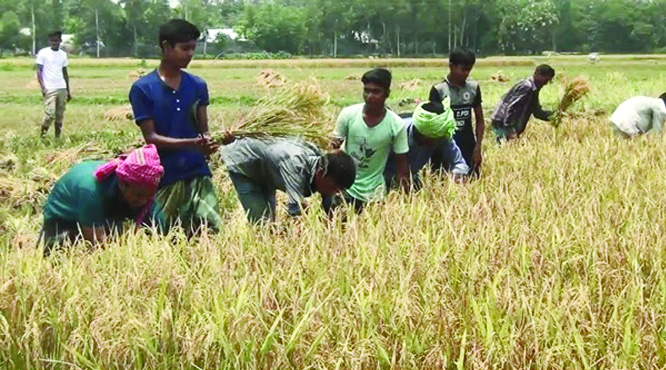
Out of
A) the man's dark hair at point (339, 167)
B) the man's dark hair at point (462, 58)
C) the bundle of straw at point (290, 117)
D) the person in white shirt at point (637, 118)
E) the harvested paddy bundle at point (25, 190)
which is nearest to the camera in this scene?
the man's dark hair at point (339, 167)

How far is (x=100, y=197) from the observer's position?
3727 millimetres

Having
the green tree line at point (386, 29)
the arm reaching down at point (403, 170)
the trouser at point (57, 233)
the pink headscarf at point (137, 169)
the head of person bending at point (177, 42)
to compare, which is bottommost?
the trouser at point (57, 233)

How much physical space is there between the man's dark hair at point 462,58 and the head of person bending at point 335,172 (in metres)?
2.21

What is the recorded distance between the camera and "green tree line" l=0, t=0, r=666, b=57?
72938 mm

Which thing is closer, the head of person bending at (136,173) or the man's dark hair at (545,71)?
the head of person bending at (136,173)

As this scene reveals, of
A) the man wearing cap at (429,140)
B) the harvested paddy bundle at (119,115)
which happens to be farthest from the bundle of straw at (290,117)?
the harvested paddy bundle at (119,115)

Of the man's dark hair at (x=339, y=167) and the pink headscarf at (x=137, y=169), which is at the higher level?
the pink headscarf at (x=137, y=169)

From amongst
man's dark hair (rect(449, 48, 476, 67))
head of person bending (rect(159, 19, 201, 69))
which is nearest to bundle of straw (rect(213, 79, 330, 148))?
head of person bending (rect(159, 19, 201, 69))

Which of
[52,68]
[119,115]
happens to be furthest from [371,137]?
[119,115]

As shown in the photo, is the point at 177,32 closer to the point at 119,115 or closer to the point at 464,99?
the point at 464,99

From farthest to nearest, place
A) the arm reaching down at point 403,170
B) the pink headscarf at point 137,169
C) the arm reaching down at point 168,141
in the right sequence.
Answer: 1. the arm reaching down at point 403,170
2. the arm reaching down at point 168,141
3. the pink headscarf at point 137,169

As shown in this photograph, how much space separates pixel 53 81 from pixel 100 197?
24.9 ft

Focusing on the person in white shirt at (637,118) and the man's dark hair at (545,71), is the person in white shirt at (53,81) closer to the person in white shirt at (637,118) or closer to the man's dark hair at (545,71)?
the man's dark hair at (545,71)

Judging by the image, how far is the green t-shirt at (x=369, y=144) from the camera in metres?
5.05
